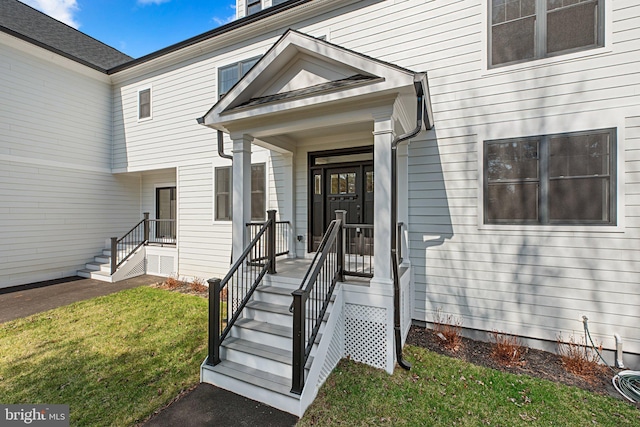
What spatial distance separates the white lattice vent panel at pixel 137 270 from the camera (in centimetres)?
820

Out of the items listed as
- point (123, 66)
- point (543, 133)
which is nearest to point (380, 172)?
point (543, 133)

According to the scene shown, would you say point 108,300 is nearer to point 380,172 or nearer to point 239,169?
point 239,169

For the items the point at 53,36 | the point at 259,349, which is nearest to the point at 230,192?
the point at 259,349

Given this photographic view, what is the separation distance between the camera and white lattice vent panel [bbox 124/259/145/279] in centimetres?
820

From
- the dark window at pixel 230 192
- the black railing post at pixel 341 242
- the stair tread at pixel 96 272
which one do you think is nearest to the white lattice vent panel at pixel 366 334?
the black railing post at pixel 341 242

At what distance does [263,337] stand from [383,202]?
2.30 m

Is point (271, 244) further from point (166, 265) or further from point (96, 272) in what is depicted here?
point (96, 272)

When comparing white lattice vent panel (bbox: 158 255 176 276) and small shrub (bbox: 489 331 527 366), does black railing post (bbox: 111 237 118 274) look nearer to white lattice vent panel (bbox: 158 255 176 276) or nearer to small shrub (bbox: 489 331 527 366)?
white lattice vent panel (bbox: 158 255 176 276)

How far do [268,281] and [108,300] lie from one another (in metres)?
4.29

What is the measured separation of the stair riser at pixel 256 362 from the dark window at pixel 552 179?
3.78m

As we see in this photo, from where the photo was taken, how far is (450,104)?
4.82m

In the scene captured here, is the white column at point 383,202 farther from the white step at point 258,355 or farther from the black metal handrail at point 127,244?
the black metal handrail at point 127,244

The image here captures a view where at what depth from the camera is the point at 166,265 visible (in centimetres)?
820

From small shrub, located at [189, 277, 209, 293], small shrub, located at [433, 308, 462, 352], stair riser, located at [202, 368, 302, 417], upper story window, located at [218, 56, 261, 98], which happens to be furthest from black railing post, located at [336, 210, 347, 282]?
upper story window, located at [218, 56, 261, 98]
